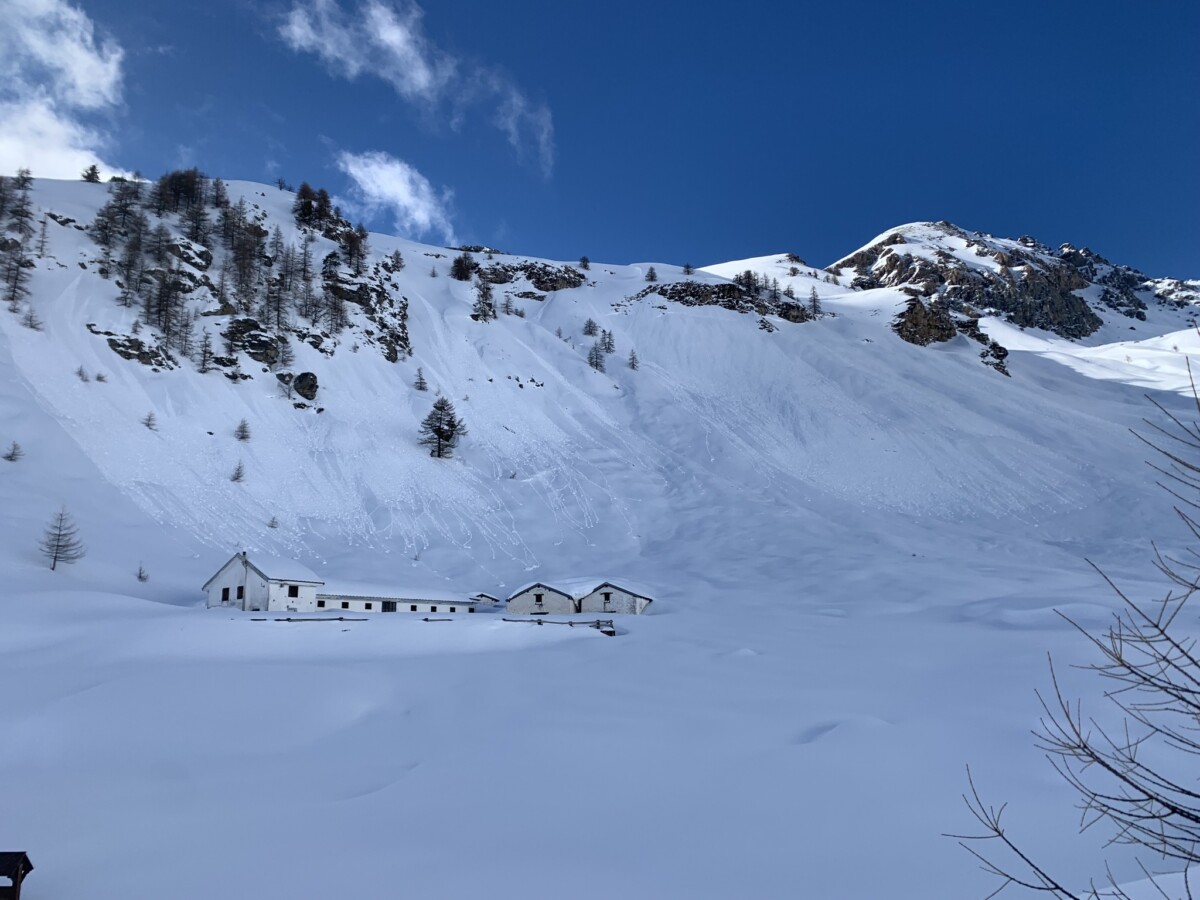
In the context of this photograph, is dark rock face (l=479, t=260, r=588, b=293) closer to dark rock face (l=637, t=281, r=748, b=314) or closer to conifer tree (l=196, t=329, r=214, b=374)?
dark rock face (l=637, t=281, r=748, b=314)

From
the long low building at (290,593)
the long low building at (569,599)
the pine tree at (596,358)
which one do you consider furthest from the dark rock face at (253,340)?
the long low building at (569,599)

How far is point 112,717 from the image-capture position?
15062 millimetres

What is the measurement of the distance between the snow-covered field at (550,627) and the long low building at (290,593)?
8.66 feet

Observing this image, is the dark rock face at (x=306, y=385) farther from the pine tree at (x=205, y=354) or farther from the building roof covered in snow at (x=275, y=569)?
the building roof covered in snow at (x=275, y=569)

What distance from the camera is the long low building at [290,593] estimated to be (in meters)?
29.2

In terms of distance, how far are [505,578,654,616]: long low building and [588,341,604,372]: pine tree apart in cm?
3924

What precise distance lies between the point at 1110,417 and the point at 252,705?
76.9 metres

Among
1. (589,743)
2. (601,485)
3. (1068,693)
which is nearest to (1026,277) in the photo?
(601,485)

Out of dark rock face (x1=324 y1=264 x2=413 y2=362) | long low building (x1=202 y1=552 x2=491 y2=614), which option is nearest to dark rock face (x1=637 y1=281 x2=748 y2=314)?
dark rock face (x1=324 y1=264 x2=413 y2=362)

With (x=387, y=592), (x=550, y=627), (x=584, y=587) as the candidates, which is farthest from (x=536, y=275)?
(x=550, y=627)

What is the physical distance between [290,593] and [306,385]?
2760cm

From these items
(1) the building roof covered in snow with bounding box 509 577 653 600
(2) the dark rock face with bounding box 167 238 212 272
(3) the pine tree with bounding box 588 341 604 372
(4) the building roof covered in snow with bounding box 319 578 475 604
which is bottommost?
(4) the building roof covered in snow with bounding box 319 578 475 604

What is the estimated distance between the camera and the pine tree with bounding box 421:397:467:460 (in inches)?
2076

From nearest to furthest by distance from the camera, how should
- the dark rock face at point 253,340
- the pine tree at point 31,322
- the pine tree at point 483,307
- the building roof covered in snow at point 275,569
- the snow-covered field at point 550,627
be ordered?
the snow-covered field at point 550,627 < the building roof covered in snow at point 275,569 < the pine tree at point 31,322 < the dark rock face at point 253,340 < the pine tree at point 483,307
